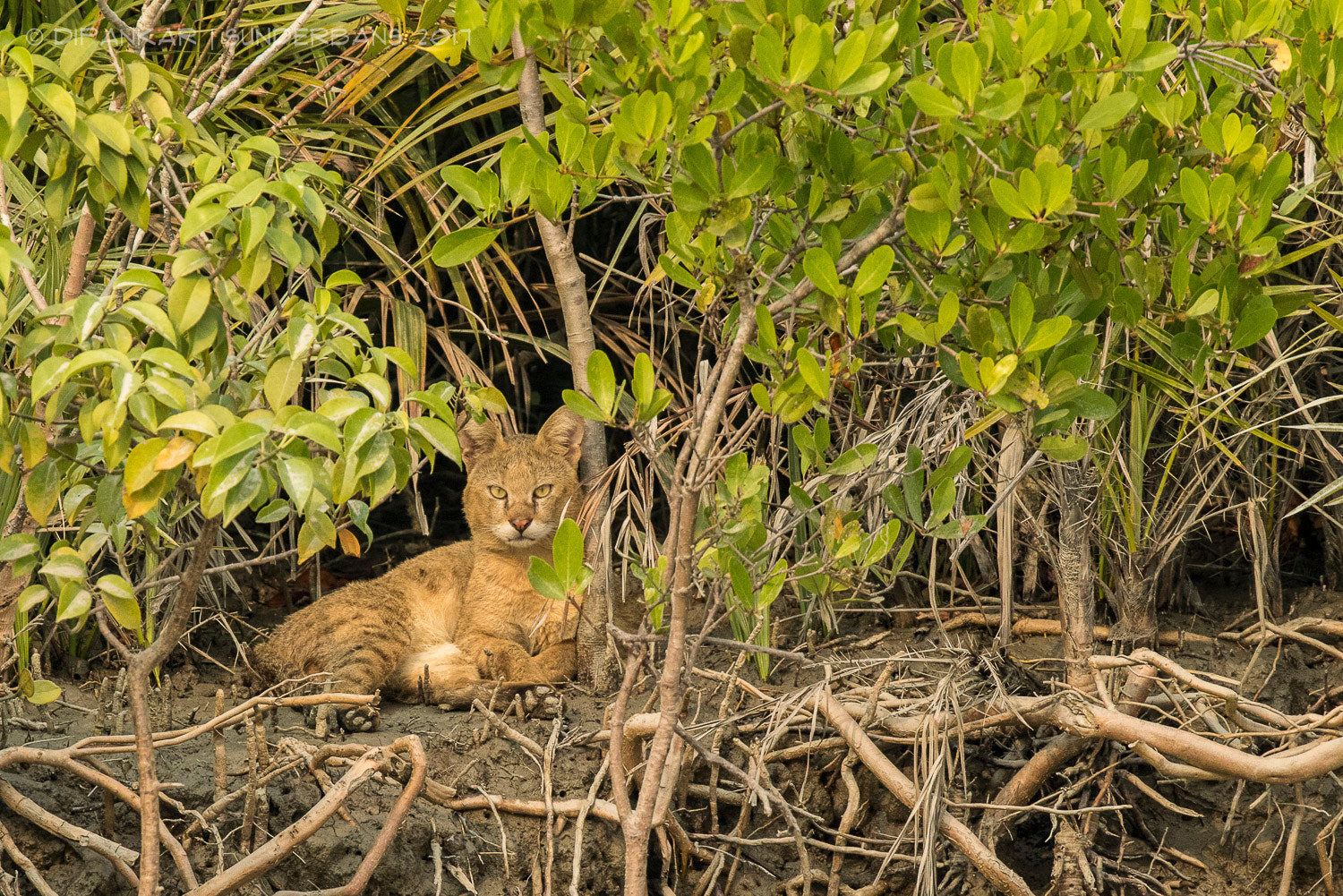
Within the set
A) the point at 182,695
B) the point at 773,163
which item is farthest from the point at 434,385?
the point at 182,695

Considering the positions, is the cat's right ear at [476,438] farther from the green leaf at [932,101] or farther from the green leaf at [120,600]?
the green leaf at [932,101]

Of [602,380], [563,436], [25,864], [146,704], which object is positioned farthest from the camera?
[563,436]

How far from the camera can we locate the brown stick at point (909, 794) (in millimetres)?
2750

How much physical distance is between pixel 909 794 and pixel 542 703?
1201 mm

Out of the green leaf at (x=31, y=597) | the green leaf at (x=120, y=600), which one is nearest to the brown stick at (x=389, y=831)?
the green leaf at (x=120, y=600)

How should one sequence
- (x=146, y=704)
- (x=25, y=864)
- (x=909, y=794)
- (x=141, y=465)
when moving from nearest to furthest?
(x=141, y=465), (x=146, y=704), (x=25, y=864), (x=909, y=794)

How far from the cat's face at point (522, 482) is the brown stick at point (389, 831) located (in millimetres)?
1397

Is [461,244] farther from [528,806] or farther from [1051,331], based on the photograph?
[528,806]

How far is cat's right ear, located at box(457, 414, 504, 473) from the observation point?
4199 millimetres

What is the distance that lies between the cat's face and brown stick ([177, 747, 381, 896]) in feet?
5.14

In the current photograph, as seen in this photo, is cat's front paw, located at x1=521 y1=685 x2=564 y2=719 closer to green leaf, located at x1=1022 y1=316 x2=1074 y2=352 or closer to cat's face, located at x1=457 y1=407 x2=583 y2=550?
cat's face, located at x1=457 y1=407 x2=583 y2=550

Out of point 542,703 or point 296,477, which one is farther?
point 542,703

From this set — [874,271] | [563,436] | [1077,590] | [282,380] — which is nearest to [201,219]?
[282,380]

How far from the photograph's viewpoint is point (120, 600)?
209 cm
